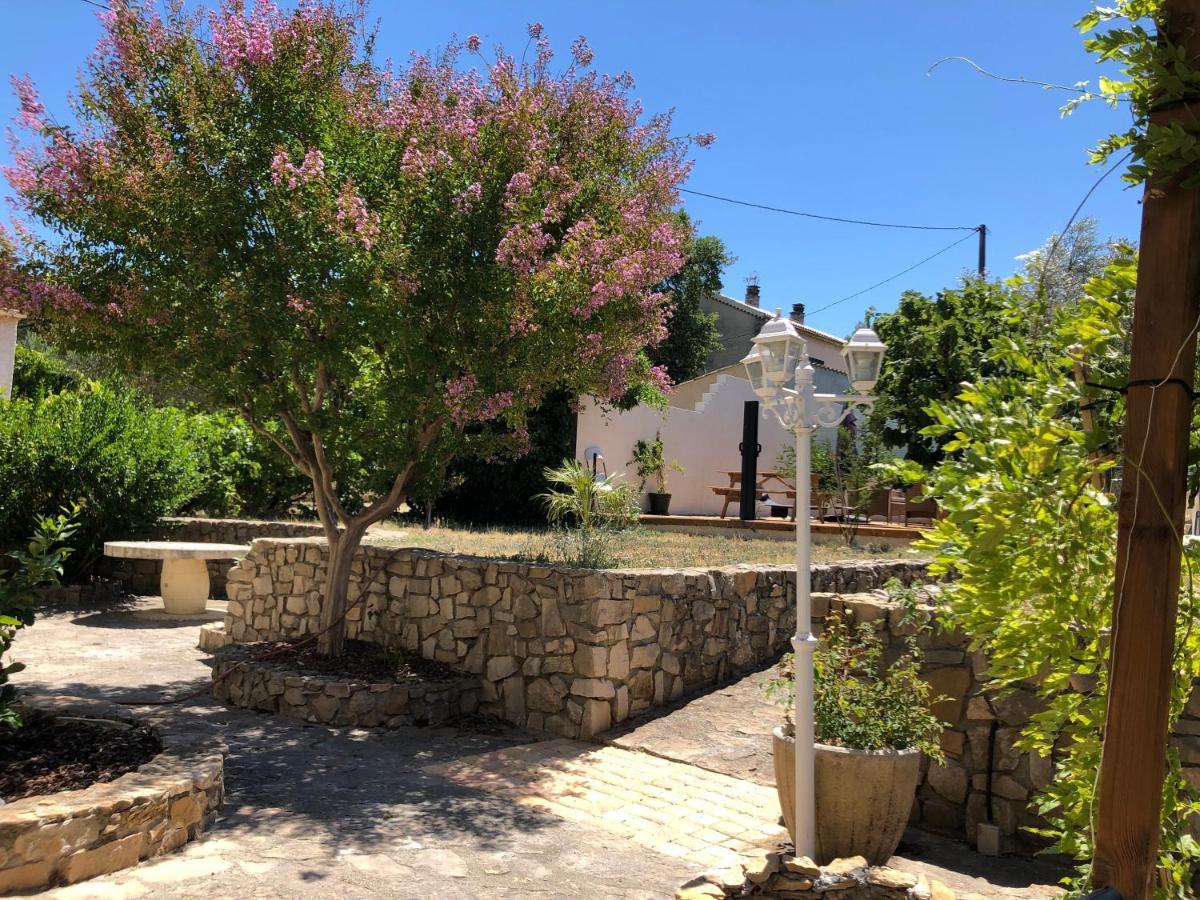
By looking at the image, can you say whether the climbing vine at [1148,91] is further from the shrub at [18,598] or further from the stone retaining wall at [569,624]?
the stone retaining wall at [569,624]

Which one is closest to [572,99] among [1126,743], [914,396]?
[1126,743]

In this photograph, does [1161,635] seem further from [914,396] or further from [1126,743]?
[914,396]

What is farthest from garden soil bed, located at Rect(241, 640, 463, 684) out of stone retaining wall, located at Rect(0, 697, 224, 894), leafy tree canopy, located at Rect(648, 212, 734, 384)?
leafy tree canopy, located at Rect(648, 212, 734, 384)

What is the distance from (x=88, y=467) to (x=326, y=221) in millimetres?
8541

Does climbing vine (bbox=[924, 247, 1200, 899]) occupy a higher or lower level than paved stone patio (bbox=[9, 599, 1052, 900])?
higher

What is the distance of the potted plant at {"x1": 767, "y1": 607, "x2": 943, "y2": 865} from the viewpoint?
4.90 meters

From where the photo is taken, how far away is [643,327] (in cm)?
842

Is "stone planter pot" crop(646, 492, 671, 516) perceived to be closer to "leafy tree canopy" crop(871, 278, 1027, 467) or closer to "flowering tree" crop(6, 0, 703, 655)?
"leafy tree canopy" crop(871, 278, 1027, 467)

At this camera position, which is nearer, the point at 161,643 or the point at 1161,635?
the point at 1161,635

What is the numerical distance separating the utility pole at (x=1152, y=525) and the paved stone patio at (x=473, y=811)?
292 centimetres

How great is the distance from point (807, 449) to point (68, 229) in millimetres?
6396

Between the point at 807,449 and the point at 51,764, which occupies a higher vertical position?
the point at 807,449

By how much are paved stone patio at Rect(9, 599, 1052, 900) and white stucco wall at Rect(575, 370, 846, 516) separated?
11423 millimetres

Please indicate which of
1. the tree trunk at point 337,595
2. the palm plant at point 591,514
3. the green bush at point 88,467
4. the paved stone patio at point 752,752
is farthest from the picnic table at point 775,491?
the green bush at point 88,467
